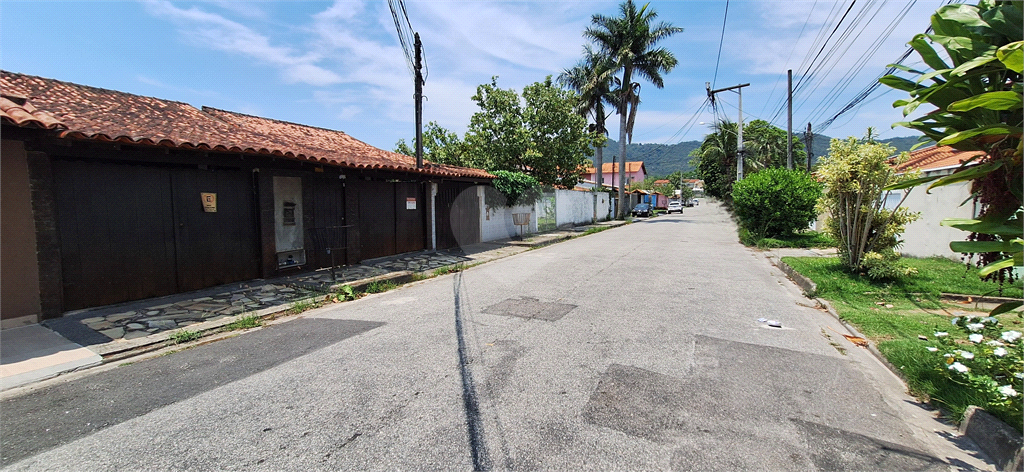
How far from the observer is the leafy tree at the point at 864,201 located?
7691 mm

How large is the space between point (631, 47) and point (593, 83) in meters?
3.35

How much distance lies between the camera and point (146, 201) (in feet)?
22.7

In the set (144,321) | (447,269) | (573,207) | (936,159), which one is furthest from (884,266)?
(573,207)

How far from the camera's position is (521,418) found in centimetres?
312

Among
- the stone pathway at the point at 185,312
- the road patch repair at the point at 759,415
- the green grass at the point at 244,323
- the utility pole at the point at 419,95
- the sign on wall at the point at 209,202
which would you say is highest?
the utility pole at the point at 419,95

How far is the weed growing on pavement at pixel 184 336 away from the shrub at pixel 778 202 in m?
16.5

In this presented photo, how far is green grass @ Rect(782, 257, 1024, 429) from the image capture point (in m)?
3.52

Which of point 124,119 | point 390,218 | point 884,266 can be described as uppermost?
point 124,119

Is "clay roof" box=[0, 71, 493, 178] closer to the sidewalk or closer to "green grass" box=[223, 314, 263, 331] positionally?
the sidewalk

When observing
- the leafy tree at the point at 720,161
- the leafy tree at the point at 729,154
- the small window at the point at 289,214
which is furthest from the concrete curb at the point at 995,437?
the leafy tree at the point at 720,161

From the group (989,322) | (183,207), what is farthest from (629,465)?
(183,207)

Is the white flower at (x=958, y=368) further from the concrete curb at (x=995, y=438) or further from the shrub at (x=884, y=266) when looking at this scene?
the shrub at (x=884, y=266)

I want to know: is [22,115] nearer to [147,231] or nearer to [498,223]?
[147,231]

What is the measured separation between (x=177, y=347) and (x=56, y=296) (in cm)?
242
